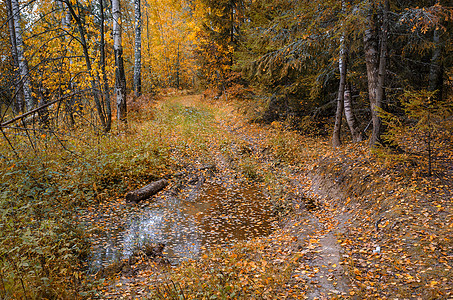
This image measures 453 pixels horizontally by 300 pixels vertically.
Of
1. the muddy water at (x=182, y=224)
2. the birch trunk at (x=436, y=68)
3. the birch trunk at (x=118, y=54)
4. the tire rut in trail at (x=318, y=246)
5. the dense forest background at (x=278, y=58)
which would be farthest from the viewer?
the birch trunk at (x=118, y=54)

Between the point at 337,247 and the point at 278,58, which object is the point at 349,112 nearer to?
the point at 278,58

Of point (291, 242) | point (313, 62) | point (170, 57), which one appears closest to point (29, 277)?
point (291, 242)

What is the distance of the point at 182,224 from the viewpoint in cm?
704

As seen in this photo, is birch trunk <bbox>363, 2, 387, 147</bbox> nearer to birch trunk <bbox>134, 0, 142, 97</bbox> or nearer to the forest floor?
the forest floor

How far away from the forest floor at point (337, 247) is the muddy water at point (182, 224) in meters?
0.39

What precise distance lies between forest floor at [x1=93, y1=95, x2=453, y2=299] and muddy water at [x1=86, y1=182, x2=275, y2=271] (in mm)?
390

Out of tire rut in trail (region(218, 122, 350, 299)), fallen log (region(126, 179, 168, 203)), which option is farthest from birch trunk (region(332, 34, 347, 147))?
fallen log (region(126, 179, 168, 203))

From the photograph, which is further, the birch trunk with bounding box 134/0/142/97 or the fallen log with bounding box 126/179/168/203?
the birch trunk with bounding box 134/0/142/97

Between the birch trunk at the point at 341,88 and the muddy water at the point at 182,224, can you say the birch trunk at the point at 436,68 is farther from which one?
the muddy water at the point at 182,224

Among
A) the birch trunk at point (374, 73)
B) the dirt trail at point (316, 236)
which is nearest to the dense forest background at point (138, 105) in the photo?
the birch trunk at point (374, 73)

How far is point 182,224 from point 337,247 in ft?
13.0

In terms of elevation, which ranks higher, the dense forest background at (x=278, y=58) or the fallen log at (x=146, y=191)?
the dense forest background at (x=278, y=58)

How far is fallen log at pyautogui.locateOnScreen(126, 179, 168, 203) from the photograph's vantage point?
7.94 m

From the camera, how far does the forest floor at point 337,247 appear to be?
4031 mm
